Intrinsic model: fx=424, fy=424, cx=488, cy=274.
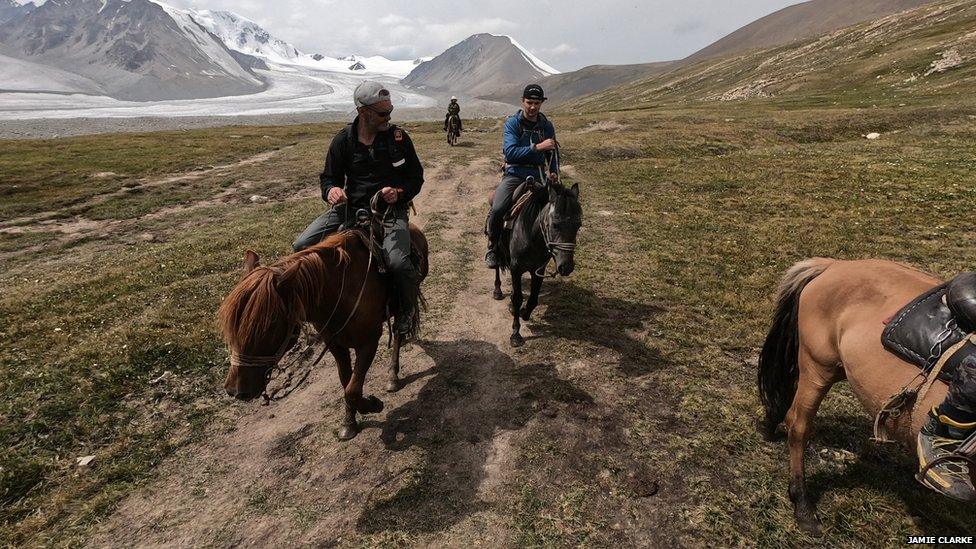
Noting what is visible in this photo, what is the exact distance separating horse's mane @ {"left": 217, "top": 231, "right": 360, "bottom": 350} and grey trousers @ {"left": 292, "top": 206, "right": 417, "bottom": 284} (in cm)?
149

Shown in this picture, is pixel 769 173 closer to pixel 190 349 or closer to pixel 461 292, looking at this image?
pixel 461 292

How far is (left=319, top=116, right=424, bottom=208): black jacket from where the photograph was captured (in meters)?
6.63

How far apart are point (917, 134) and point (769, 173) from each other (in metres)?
14.5

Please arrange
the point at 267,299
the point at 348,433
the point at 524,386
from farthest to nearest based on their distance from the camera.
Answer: the point at 524,386 → the point at 348,433 → the point at 267,299

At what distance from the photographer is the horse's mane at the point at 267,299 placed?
420cm

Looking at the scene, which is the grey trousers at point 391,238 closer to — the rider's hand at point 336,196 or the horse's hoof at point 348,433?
the rider's hand at point 336,196

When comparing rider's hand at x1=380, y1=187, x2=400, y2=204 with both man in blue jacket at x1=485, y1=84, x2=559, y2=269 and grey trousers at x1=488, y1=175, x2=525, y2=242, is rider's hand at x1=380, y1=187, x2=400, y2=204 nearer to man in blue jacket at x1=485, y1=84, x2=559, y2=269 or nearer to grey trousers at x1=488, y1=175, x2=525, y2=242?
man in blue jacket at x1=485, y1=84, x2=559, y2=269

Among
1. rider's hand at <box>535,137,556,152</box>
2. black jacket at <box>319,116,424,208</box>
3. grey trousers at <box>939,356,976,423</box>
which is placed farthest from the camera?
rider's hand at <box>535,137,556,152</box>

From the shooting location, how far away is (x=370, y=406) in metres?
6.39

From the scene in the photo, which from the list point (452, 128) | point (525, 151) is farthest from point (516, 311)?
point (452, 128)

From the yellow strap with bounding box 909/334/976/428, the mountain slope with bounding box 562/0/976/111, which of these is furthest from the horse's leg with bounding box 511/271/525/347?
the mountain slope with bounding box 562/0/976/111

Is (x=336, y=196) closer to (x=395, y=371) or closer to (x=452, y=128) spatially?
(x=395, y=371)

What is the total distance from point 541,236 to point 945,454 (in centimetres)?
608

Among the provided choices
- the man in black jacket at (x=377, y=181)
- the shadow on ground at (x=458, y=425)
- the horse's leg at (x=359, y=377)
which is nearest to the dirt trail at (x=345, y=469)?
the shadow on ground at (x=458, y=425)
